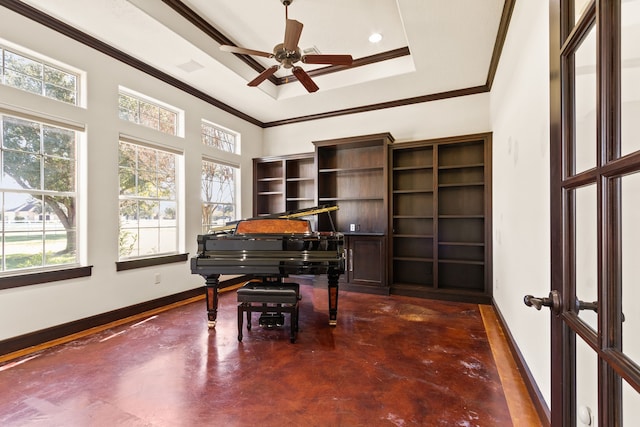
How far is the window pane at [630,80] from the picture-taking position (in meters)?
0.67

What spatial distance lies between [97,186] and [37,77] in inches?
43.1

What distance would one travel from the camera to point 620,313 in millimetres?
651

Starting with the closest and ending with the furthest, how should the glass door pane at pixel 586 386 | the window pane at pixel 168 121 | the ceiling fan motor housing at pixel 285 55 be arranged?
1. the glass door pane at pixel 586 386
2. the ceiling fan motor housing at pixel 285 55
3. the window pane at pixel 168 121

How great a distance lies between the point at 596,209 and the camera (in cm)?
78

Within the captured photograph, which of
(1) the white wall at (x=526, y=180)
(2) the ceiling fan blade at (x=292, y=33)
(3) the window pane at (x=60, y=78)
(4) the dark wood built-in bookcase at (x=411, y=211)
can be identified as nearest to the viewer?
(1) the white wall at (x=526, y=180)

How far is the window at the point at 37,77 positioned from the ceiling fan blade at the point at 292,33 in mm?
2262

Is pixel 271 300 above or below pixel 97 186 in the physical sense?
below

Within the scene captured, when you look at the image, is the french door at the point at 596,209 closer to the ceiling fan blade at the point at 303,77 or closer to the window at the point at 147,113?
the ceiling fan blade at the point at 303,77

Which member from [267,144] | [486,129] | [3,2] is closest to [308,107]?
[267,144]

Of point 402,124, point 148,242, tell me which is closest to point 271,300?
point 148,242

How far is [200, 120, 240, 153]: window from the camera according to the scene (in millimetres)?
4781

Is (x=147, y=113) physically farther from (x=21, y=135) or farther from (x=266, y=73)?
(x=266, y=73)

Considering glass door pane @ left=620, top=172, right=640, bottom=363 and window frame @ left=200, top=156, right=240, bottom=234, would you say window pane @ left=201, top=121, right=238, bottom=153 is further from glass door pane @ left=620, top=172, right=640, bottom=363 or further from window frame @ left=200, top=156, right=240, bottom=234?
glass door pane @ left=620, top=172, right=640, bottom=363

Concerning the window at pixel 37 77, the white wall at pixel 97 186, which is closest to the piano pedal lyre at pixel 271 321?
the white wall at pixel 97 186
